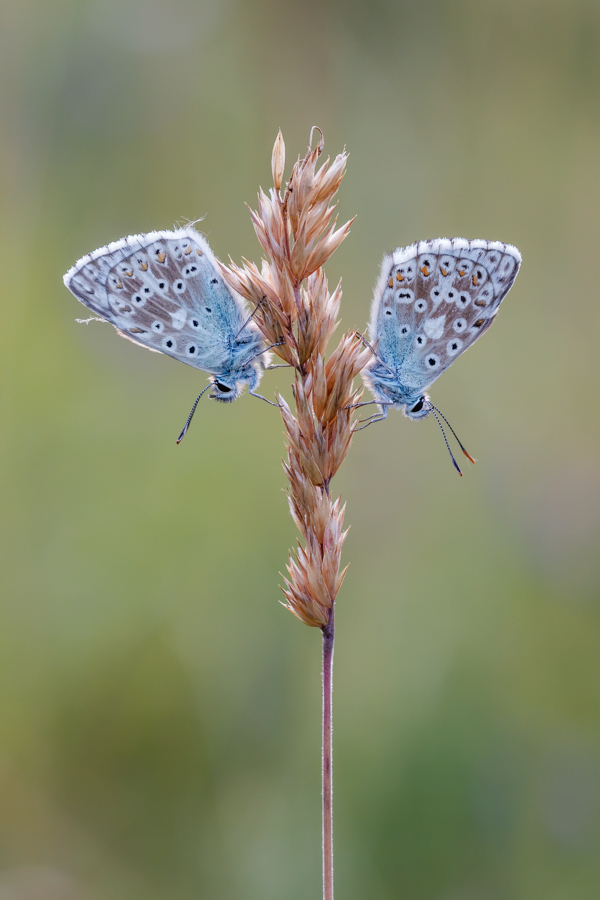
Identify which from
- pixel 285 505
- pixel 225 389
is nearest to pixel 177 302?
pixel 225 389

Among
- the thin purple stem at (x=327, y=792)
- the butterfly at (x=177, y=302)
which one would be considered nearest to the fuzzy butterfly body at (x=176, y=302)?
the butterfly at (x=177, y=302)

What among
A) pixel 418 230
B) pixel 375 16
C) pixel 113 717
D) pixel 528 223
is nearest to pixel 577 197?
pixel 528 223

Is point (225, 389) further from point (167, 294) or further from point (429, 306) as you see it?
point (429, 306)

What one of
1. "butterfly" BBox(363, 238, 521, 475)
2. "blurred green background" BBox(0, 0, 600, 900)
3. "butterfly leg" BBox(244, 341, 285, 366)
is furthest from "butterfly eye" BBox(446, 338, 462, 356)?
"blurred green background" BBox(0, 0, 600, 900)

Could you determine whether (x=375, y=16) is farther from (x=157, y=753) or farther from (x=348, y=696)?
(x=157, y=753)

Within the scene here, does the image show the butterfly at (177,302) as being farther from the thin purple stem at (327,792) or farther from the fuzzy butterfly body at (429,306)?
the thin purple stem at (327,792)

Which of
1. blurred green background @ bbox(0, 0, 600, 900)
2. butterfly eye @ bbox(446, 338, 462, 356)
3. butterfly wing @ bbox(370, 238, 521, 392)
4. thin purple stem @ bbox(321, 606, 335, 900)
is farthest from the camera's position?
blurred green background @ bbox(0, 0, 600, 900)

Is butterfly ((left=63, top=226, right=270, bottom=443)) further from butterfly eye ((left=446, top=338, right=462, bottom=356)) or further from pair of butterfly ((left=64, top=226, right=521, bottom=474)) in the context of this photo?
butterfly eye ((left=446, top=338, right=462, bottom=356))
